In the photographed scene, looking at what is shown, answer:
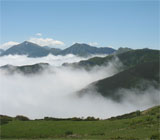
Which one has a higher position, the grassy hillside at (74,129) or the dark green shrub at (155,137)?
the grassy hillside at (74,129)

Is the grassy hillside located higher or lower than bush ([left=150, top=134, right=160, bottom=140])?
higher

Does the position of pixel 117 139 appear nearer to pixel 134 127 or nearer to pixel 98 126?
pixel 134 127

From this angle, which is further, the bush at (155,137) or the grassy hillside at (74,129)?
the grassy hillside at (74,129)

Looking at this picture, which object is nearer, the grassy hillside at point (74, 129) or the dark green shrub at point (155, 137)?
the dark green shrub at point (155, 137)

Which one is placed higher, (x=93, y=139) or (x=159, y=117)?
(x=159, y=117)

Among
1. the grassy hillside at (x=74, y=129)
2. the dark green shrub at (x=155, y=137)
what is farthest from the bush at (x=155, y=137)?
the grassy hillside at (x=74, y=129)

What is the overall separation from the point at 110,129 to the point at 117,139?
1156 cm

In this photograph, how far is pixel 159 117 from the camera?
1912 inches

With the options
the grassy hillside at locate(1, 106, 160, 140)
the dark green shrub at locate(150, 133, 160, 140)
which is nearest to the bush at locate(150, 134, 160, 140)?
the dark green shrub at locate(150, 133, 160, 140)

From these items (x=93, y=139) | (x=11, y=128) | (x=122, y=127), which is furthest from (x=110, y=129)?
(x=11, y=128)

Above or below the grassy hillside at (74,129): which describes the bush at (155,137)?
below

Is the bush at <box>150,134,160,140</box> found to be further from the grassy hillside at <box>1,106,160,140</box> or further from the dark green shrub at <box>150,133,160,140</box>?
the grassy hillside at <box>1,106,160,140</box>

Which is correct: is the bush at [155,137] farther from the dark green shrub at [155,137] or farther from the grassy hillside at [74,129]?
the grassy hillside at [74,129]

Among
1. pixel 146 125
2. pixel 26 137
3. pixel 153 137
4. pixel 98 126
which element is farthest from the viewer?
pixel 98 126
